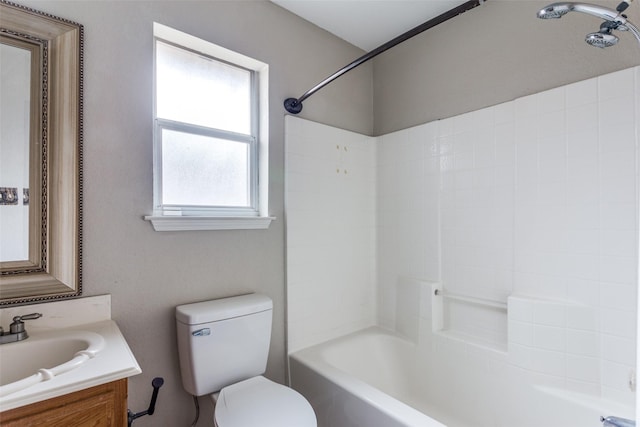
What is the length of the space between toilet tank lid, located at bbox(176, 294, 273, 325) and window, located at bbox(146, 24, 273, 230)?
37 centimetres

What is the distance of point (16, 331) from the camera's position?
3.57 feet

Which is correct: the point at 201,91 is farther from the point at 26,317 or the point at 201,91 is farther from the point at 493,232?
the point at 493,232

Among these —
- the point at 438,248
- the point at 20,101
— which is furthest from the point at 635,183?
the point at 20,101

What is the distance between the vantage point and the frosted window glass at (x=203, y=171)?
5.23 ft

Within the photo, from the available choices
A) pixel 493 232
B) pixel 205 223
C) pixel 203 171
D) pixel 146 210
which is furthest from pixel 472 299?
pixel 146 210

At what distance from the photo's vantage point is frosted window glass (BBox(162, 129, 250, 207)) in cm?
159

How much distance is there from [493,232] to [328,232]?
97cm

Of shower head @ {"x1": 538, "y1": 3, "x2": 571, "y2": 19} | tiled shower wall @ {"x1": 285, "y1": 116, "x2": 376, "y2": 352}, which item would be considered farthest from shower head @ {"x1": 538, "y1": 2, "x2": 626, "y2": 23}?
tiled shower wall @ {"x1": 285, "y1": 116, "x2": 376, "y2": 352}

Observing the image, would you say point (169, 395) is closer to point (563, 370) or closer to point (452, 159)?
point (563, 370)

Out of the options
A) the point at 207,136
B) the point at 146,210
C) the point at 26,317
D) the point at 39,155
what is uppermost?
the point at 207,136

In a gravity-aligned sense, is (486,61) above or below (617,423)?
above

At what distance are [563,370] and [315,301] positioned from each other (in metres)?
1.30

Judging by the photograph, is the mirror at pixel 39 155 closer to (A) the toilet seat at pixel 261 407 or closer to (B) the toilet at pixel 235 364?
(B) the toilet at pixel 235 364

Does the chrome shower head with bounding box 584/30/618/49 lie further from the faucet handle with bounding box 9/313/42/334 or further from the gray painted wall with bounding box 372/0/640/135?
the faucet handle with bounding box 9/313/42/334
